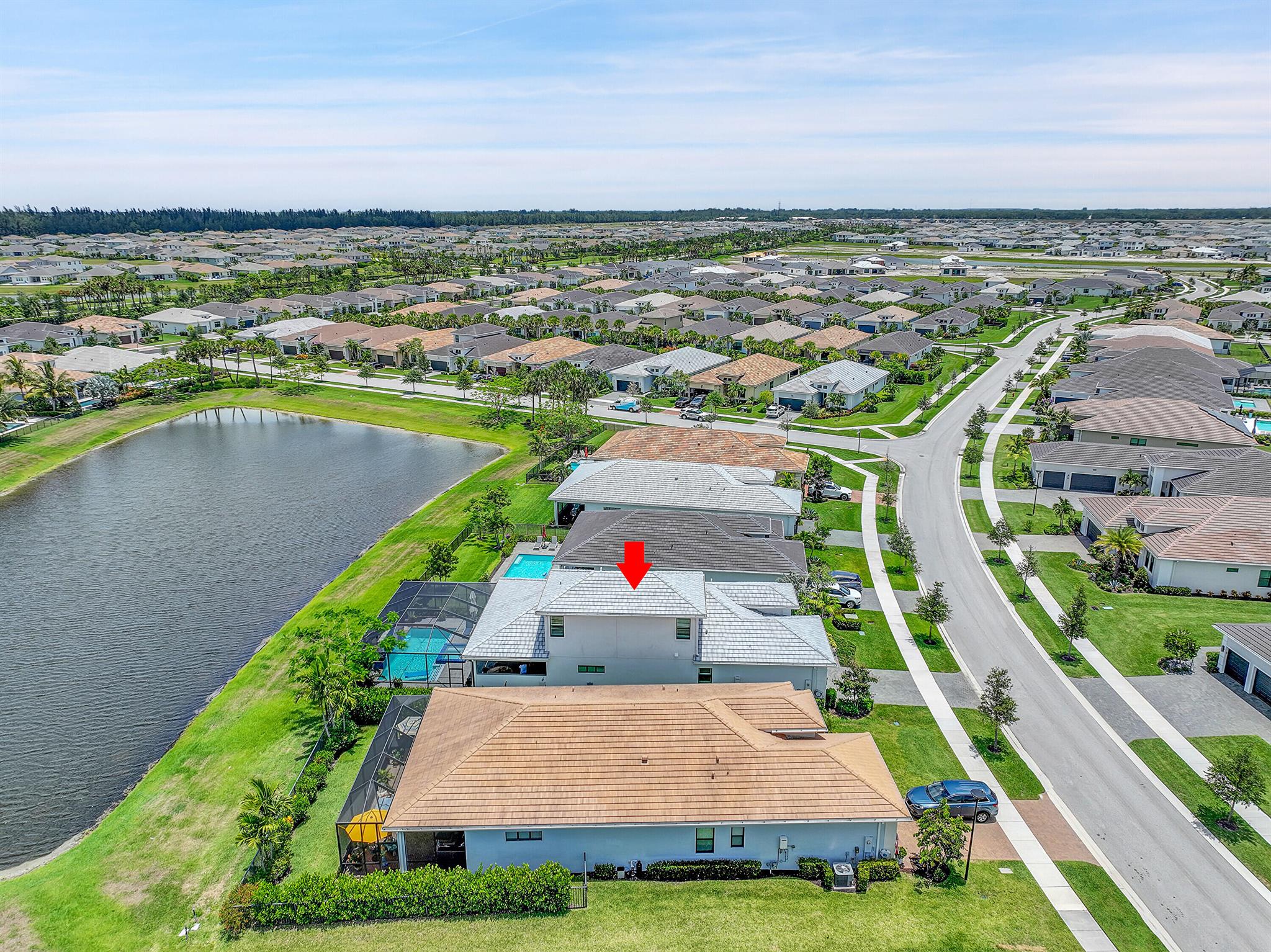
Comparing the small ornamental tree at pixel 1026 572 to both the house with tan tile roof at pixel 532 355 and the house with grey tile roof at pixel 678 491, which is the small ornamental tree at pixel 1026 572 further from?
the house with tan tile roof at pixel 532 355

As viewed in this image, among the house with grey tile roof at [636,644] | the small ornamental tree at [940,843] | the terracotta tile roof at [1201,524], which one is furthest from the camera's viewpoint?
the terracotta tile roof at [1201,524]

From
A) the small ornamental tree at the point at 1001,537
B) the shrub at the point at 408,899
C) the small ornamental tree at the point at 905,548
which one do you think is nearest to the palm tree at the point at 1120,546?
the small ornamental tree at the point at 1001,537

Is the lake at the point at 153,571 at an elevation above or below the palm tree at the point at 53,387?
below

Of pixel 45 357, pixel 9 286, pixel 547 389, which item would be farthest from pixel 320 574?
pixel 9 286

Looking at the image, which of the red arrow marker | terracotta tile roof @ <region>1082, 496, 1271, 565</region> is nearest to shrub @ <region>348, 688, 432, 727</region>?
the red arrow marker

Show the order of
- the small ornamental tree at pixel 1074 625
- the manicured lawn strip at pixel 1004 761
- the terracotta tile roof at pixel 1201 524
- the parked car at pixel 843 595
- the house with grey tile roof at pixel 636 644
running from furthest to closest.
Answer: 1. the terracotta tile roof at pixel 1201 524
2. the parked car at pixel 843 595
3. the small ornamental tree at pixel 1074 625
4. the house with grey tile roof at pixel 636 644
5. the manicured lawn strip at pixel 1004 761

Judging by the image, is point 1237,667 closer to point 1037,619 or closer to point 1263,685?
point 1263,685

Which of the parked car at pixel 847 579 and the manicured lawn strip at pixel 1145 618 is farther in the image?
the parked car at pixel 847 579
